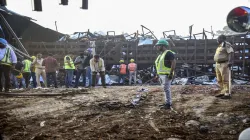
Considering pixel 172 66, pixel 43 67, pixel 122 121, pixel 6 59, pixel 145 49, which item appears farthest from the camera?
pixel 145 49

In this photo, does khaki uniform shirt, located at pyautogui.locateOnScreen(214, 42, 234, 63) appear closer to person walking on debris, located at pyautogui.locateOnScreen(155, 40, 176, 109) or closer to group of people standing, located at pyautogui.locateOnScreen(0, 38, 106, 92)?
person walking on debris, located at pyautogui.locateOnScreen(155, 40, 176, 109)

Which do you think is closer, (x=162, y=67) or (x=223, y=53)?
(x=162, y=67)

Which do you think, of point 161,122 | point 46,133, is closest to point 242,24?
point 161,122

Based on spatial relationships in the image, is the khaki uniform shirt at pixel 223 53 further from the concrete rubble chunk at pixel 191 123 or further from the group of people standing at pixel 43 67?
the group of people standing at pixel 43 67

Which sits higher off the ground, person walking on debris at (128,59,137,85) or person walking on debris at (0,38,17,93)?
person walking on debris at (0,38,17,93)

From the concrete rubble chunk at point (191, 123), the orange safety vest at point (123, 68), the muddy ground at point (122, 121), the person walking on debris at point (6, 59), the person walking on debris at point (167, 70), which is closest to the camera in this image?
the muddy ground at point (122, 121)

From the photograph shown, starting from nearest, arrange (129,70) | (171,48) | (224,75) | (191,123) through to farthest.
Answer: (191,123), (224,75), (171,48), (129,70)

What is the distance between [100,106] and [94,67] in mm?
5085

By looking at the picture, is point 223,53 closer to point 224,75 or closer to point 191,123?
point 224,75

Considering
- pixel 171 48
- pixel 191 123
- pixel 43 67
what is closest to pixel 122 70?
pixel 171 48

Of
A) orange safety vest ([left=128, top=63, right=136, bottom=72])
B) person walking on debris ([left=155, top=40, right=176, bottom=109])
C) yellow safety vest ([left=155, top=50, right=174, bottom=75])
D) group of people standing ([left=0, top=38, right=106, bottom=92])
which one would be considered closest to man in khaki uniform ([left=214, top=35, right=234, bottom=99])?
person walking on debris ([left=155, top=40, right=176, bottom=109])

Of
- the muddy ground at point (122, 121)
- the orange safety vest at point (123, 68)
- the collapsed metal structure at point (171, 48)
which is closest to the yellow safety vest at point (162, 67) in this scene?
the muddy ground at point (122, 121)

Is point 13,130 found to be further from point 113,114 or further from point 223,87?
point 223,87

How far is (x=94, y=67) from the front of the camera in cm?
1038
